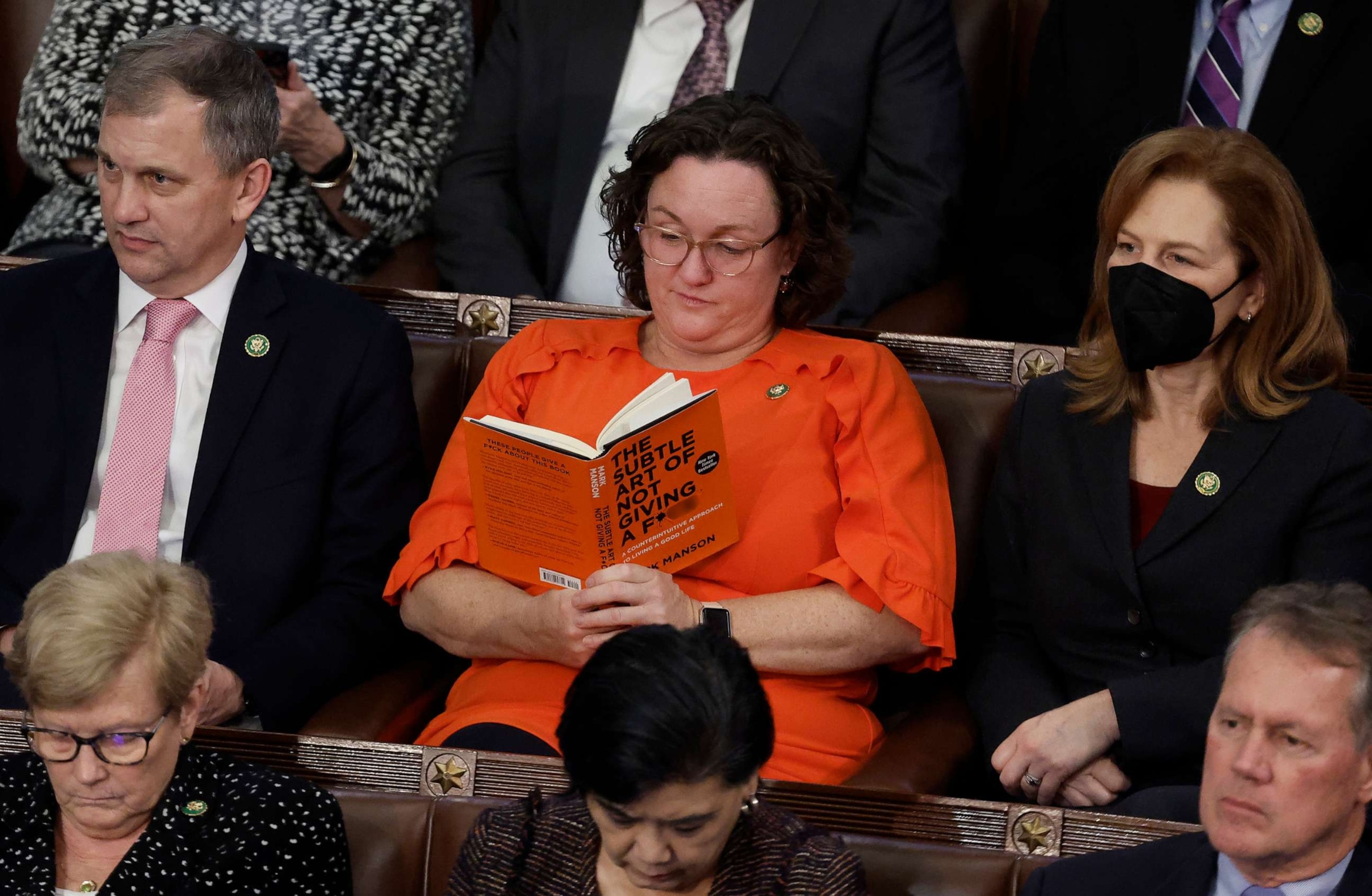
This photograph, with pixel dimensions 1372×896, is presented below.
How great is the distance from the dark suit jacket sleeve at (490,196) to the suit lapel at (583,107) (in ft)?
0.19

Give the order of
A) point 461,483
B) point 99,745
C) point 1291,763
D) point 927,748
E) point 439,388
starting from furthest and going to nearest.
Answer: point 439,388
point 461,483
point 927,748
point 99,745
point 1291,763

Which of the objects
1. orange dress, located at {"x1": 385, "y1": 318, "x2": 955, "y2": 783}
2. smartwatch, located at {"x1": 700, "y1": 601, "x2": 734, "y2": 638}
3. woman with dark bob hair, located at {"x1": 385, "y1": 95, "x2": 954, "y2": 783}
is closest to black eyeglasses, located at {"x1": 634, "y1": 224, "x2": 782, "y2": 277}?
woman with dark bob hair, located at {"x1": 385, "y1": 95, "x2": 954, "y2": 783}

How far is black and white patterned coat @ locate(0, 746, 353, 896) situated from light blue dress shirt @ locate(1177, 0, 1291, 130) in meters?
2.05

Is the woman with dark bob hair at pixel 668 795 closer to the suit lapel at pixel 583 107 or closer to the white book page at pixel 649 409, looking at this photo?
the white book page at pixel 649 409

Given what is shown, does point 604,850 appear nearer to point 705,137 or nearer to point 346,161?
point 705,137

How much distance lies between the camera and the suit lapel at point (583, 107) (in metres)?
3.22

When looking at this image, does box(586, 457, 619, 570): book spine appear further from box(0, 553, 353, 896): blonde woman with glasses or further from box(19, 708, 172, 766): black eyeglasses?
box(19, 708, 172, 766): black eyeglasses

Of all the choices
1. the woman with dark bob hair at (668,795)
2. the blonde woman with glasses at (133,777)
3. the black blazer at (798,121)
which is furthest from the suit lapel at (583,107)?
the woman with dark bob hair at (668,795)

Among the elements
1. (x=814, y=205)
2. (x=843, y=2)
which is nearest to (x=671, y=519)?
(x=814, y=205)

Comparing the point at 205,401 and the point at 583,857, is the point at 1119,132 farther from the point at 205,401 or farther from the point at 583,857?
the point at 583,857

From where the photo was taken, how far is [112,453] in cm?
249

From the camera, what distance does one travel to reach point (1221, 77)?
Answer: 310cm

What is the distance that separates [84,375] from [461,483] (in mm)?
597

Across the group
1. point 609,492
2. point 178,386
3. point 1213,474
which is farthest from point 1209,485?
point 178,386
